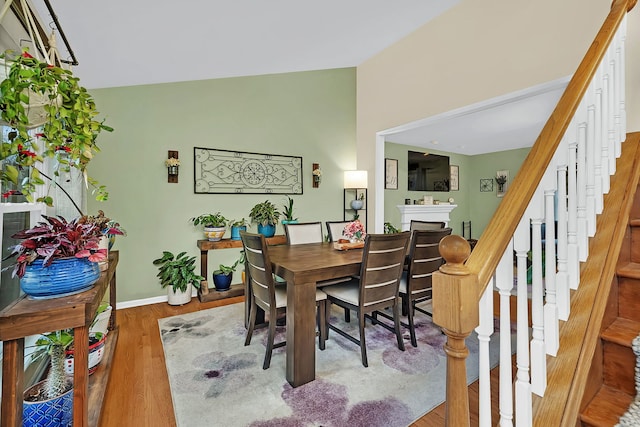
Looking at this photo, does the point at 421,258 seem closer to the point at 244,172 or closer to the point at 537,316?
the point at 537,316

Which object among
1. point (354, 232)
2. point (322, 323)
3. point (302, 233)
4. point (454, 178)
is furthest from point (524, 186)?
point (454, 178)

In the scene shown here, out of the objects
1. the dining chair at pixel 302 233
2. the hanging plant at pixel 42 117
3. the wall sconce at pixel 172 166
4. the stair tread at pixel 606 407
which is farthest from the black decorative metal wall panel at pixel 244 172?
the stair tread at pixel 606 407

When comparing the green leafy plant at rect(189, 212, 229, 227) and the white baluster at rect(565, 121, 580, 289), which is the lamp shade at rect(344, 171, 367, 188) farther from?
the white baluster at rect(565, 121, 580, 289)

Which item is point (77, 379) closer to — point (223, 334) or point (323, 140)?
point (223, 334)

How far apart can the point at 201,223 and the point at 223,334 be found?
1.59 m

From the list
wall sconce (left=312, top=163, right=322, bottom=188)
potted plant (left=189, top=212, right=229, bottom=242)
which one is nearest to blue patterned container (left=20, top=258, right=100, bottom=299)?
potted plant (left=189, top=212, right=229, bottom=242)

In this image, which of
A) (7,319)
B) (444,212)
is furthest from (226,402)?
(444,212)

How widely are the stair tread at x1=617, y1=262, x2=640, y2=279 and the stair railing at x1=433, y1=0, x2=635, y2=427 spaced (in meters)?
0.15

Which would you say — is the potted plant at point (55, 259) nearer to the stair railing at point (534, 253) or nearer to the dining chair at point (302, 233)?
the stair railing at point (534, 253)

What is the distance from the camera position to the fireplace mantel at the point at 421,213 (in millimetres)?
5852

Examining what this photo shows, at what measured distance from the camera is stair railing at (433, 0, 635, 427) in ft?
2.37

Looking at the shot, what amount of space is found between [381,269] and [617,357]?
125 centimetres

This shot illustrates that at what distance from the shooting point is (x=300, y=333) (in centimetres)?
188

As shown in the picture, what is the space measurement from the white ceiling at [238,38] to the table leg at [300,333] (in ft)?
7.03
